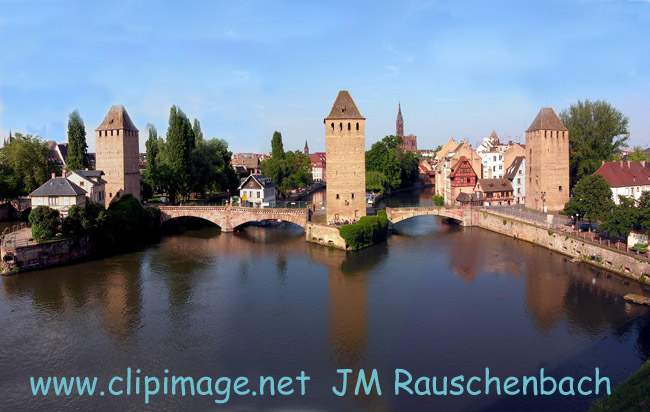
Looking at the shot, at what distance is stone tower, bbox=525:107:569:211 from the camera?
49125 mm

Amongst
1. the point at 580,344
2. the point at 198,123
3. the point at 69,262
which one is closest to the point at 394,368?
the point at 580,344

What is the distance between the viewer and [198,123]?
70.4 meters

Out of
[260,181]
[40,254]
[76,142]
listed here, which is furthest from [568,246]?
[76,142]

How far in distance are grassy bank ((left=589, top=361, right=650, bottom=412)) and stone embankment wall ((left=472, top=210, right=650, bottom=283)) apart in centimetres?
1489

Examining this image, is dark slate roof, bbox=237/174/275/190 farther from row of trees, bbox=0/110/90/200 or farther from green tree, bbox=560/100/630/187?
green tree, bbox=560/100/630/187

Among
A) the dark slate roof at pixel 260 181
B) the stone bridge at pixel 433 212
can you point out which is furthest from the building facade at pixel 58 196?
the stone bridge at pixel 433 212

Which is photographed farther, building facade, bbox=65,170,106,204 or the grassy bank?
building facade, bbox=65,170,106,204

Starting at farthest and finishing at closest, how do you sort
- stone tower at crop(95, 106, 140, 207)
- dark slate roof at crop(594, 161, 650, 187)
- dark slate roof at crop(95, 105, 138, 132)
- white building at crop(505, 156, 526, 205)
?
white building at crop(505, 156, 526, 205)
dark slate roof at crop(95, 105, 138, 132)
stone tower at crop(95, 106, 140, 207)
dark slate roof at crop(594, 161, 650, 187)

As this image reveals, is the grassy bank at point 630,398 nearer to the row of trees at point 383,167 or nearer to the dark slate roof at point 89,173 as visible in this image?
the dark slate roof at point 89,173

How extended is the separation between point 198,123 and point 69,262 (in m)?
38.8

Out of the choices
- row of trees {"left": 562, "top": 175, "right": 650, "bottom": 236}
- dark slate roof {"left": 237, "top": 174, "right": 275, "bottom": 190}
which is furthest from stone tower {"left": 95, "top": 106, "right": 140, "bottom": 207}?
row of trees {"left": 562, "top": 175, "right": 650, "bottom": 236}

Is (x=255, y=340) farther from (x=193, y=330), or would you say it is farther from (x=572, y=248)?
(x=572, y=248)

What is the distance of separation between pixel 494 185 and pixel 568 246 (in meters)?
23.1

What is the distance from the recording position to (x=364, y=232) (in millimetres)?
39906
